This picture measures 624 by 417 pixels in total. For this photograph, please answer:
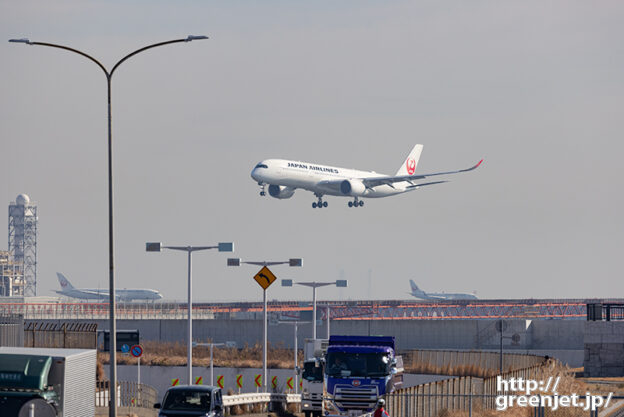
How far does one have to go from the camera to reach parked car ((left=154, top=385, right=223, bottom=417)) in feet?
89.0

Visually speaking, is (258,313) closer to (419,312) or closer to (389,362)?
(419,312)

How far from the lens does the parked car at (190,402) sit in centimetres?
2712

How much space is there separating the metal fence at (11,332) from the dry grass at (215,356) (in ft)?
96.5

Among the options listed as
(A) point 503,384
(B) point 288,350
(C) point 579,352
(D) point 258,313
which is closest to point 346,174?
(D) point 258,313

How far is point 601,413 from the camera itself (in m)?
35.9

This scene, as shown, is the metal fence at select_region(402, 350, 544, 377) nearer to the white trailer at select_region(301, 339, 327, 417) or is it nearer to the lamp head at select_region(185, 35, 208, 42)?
the white trailer at select_region(301, 339, 327, 417)

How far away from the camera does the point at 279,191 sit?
106500 mm

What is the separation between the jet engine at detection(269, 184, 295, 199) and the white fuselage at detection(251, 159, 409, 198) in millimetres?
974

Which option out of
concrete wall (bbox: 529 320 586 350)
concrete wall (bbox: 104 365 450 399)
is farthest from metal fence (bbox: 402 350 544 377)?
concrete wall (bbox: 529 320 586 350)

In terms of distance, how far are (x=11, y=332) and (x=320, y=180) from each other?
71.7 metres

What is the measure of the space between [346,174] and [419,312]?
2898 cm

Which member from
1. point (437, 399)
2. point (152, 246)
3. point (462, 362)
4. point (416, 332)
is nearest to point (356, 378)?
point (437, 399)

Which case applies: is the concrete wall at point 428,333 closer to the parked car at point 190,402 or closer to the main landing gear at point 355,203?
the main landing gear at point 355,203

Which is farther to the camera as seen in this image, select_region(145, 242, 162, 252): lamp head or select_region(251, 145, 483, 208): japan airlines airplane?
select_region(251, 145, 483, 208): japan airlines airplane
